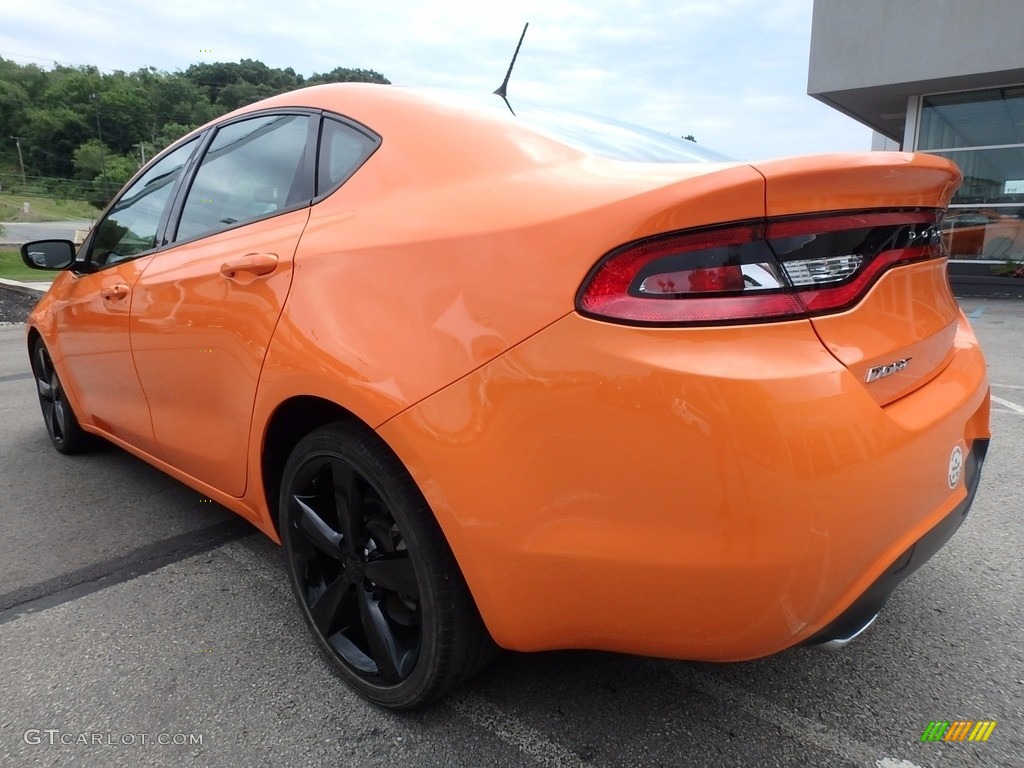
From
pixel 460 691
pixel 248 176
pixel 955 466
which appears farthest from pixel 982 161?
pixel 460 691

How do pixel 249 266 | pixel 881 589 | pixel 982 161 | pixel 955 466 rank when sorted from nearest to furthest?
pixel 881 589, pixel 955 466, pixel 249 266, pixel 982 161

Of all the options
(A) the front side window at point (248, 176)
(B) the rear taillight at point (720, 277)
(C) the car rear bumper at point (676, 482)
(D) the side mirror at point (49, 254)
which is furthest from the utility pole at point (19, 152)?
(B) the rear taillight at point (720, 277)

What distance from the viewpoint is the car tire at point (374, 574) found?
156 cm

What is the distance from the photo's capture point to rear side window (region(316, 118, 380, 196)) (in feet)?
6.24

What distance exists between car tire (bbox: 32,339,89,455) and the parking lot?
1.19 m

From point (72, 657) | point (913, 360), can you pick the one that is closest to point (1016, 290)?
point (913, 360)

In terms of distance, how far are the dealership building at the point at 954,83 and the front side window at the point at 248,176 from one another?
13.7 meters

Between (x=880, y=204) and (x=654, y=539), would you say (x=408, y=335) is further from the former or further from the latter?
(x=880, y=204)

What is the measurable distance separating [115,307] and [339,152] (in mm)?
1351

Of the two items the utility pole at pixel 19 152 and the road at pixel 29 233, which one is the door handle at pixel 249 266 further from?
the utility pole at pixel 19 152

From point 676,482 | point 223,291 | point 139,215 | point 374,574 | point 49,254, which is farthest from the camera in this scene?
point 49,254

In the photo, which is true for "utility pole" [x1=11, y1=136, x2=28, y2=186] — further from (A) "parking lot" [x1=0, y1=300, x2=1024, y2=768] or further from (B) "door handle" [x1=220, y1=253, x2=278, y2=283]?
(B) "door handle" [x1=220, y1=253, x2=278, y2=283]

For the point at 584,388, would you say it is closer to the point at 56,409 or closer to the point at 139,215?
the point at 139,215

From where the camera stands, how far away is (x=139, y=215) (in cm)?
294
